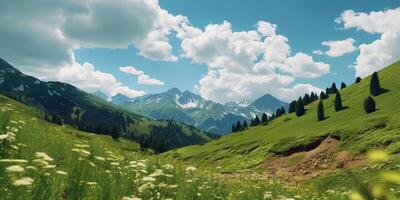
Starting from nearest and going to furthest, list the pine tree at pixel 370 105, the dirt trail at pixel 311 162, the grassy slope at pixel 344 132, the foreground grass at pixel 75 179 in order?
the foreground grass at pixel 75 179 < the dirt trail at pixel 311 162 < the grassy slope at pixel 344 132 < the pine tree at pixel 370 105

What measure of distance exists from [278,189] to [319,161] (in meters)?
65.7

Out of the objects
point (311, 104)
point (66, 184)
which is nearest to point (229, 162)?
point (311, 104)

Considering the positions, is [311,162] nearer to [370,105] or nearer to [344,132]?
[344,132]

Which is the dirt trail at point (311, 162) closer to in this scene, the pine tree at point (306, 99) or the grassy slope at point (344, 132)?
the grassy slope at point (344, 132)

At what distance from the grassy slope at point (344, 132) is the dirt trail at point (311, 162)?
225cm

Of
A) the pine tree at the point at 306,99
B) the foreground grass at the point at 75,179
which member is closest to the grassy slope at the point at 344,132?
the pine tree at the point at 306,99

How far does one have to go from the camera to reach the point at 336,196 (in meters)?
14.2

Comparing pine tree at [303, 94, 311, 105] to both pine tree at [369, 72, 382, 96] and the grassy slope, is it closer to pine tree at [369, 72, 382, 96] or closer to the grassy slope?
the grassy slope

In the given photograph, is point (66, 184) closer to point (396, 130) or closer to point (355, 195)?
point (355, 195)

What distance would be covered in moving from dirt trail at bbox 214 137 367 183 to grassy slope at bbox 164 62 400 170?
2248mm

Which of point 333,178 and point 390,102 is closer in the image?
point 333,178

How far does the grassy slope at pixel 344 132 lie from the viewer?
7700 centimetres

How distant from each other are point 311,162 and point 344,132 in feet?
37.9

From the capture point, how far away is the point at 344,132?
86.0m
